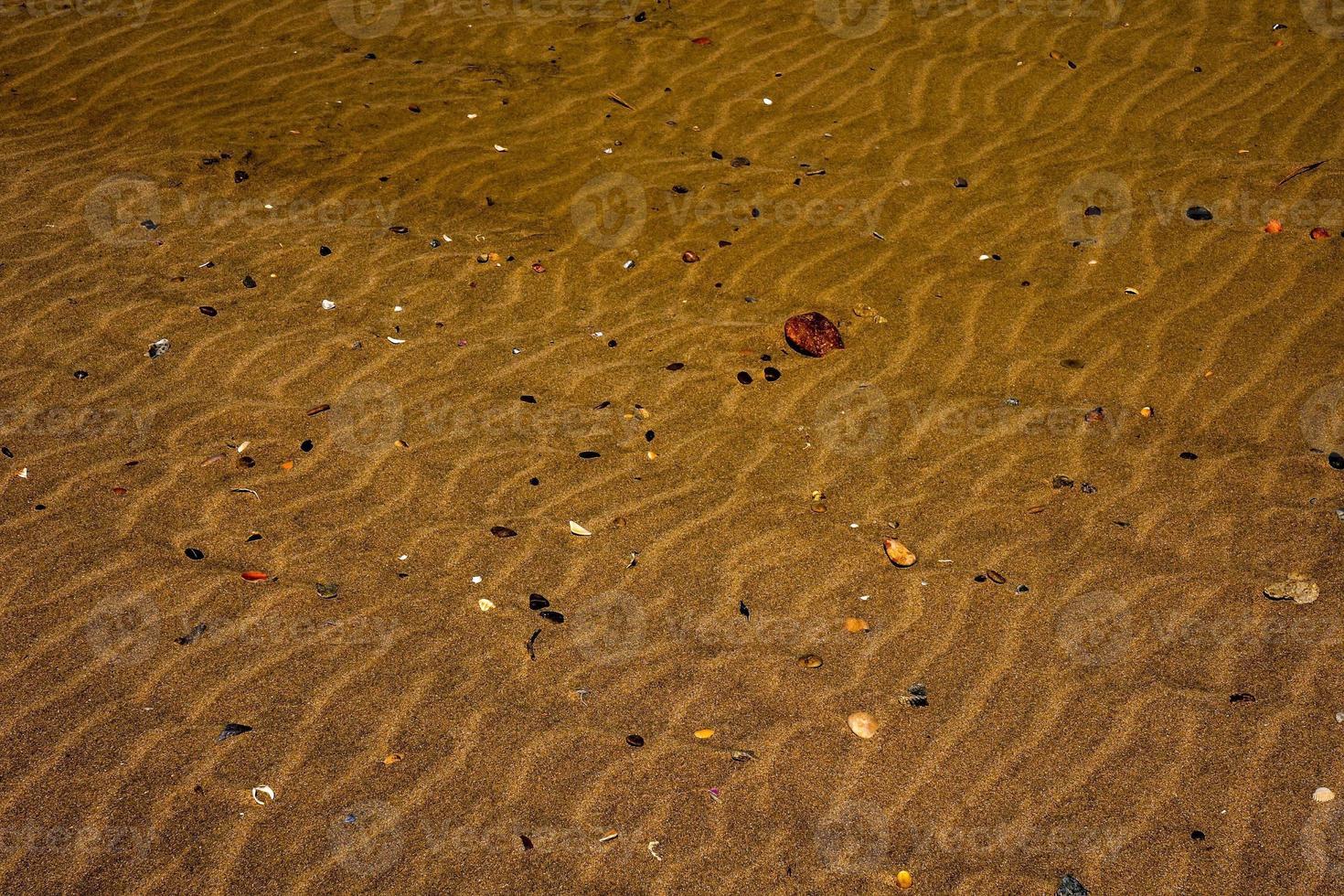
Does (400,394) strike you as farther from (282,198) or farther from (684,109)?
(684,109)

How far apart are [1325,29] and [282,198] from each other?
19.7ft

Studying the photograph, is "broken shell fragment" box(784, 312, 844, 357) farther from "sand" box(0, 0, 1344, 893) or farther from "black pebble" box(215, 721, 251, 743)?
"black pebble" box(215, 721, 251, 743)

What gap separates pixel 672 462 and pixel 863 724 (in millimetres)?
1232

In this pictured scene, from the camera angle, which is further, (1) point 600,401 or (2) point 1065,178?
(2) point 1065,178

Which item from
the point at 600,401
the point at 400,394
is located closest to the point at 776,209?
the point at 600,401

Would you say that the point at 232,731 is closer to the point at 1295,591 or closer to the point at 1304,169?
the point at 1295,591

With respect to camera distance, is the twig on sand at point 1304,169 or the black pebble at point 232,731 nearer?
the black pebble at point 232,731

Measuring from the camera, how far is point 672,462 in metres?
3.68

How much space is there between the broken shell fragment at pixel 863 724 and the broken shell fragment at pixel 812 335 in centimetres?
172

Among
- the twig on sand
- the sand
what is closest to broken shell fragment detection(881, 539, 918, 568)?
the sand

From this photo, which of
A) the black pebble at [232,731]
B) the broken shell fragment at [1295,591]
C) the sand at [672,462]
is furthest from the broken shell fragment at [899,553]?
the black pebble at [232,731]

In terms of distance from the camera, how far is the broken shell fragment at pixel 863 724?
9.17 ft

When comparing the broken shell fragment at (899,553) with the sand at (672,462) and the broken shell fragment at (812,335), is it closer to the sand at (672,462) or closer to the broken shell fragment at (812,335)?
the sand at (672,462)

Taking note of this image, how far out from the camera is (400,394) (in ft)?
12.9
